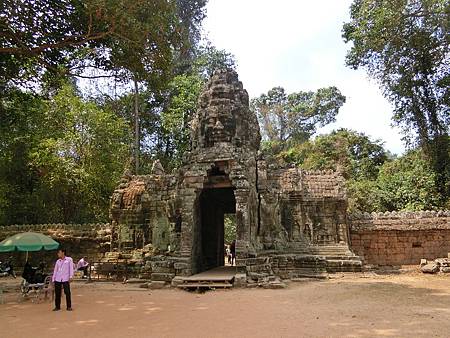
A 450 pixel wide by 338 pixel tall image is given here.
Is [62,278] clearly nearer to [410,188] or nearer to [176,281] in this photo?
[176,281]

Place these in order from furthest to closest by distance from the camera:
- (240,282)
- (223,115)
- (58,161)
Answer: (58,161) → (223,115) → (240,282)

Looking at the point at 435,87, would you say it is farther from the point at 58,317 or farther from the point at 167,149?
the point at 58,317

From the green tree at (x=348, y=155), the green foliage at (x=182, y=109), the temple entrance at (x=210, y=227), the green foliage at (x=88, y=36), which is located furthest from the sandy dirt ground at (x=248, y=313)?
the green tree at (x=348, y=155)

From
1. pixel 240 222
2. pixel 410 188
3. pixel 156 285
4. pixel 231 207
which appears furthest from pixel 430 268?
pixel 156 285

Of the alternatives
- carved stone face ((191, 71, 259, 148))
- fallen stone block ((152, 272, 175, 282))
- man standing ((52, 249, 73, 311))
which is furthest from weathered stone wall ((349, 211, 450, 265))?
man standing ((52, 249, 73, 311))

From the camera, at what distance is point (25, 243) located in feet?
35.3

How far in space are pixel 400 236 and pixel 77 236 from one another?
14.1 meters

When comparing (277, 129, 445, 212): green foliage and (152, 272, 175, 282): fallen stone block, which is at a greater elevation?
(277, 129, 445, 212): green foliage

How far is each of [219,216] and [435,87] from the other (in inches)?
556

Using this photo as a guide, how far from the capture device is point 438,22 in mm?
18484

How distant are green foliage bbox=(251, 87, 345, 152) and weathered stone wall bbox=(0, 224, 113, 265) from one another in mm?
20825

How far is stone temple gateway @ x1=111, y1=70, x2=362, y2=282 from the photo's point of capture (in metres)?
12.3

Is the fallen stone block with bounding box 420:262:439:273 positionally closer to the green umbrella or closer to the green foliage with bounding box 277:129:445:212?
the green foliage with bounding box 277:129:445:212

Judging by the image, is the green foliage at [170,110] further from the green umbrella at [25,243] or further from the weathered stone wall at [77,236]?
the green umbrella at [25,243]
